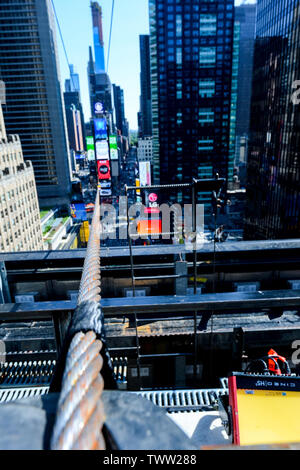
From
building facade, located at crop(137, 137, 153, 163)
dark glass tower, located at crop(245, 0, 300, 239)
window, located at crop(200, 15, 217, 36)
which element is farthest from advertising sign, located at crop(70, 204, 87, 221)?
window, located at crop(200, 15, 217, 36)

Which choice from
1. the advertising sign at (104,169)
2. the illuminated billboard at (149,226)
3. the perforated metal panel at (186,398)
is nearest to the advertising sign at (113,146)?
the advertising sign at (104,169)

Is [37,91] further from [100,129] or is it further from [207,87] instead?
[207,87]

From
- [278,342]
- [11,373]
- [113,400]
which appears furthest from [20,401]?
[278,342]

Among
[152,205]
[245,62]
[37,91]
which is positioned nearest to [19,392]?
[152,205]

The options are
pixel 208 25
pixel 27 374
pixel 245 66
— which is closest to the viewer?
pixel 27 374

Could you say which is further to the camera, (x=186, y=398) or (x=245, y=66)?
(x=245, y=66)

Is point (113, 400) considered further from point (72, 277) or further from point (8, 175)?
point (8, 175)
